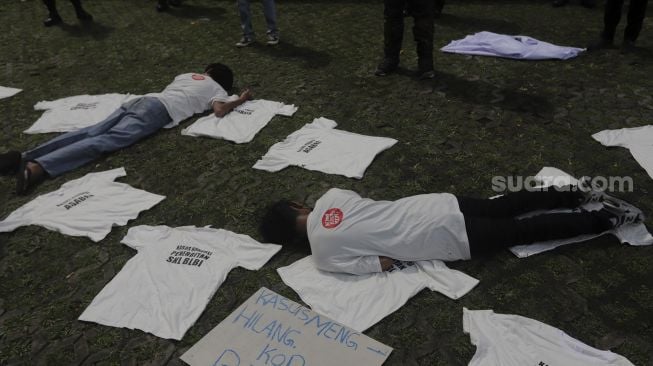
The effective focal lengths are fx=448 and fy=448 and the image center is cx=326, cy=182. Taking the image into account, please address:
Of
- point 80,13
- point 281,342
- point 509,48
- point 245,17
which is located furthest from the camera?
point 80,13

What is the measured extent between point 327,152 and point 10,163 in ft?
11.5

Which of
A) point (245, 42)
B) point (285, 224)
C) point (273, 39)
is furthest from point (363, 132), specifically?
point (245, 42)

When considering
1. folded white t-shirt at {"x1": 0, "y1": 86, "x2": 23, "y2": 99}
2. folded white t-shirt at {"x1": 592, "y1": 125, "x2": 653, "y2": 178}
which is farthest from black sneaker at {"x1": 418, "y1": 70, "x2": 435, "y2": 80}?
folded white t-shirt at {"x1": 0, "y1": 86, "x2": 23, "y2": 99}

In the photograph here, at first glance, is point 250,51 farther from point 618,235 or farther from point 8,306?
point 618,235

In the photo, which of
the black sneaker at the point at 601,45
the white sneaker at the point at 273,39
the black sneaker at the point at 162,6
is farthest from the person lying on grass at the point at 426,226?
the black sneaker at the point at 162,6

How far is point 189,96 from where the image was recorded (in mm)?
5855

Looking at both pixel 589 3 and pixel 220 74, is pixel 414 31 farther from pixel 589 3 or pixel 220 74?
pixel 589 3

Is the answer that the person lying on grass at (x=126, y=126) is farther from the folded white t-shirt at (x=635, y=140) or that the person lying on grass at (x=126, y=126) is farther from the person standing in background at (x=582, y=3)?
the person standing in background at (x=582, y=3)

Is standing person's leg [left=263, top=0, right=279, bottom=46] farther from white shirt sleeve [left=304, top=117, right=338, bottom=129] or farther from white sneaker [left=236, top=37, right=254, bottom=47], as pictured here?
white shirt sleeve [left=304, top=117, right=338, bottom=129]

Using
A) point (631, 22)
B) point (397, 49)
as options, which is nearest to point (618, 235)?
point (397, 49)

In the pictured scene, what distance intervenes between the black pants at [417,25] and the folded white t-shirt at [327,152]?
73.3 inches

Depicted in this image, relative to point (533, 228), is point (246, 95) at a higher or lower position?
higher

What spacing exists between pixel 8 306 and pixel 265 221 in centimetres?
204

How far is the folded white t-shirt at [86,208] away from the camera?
411 cm
